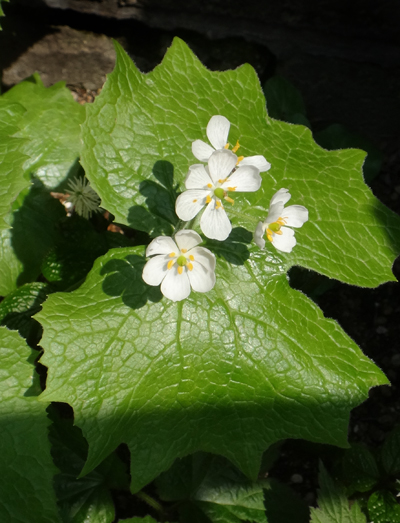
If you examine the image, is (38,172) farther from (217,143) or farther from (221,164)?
(221,164)

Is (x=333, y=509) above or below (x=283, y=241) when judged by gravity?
below

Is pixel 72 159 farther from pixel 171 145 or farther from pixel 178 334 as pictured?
pixel 178 334

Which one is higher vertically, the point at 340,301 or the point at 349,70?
the point at 349,70

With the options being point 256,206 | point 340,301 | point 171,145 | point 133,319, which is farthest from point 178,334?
point 340,301

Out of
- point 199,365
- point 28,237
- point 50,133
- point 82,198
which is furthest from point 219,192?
point 50,133

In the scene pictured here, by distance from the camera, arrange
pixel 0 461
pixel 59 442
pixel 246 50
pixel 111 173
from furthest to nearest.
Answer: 1. pixel 246 50
2. pixel 59 442
3. pixel 111 173
4. pixel 0 461

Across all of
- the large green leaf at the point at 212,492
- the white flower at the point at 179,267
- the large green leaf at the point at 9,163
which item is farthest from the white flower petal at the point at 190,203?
the large green leaf at the point at 212,492
